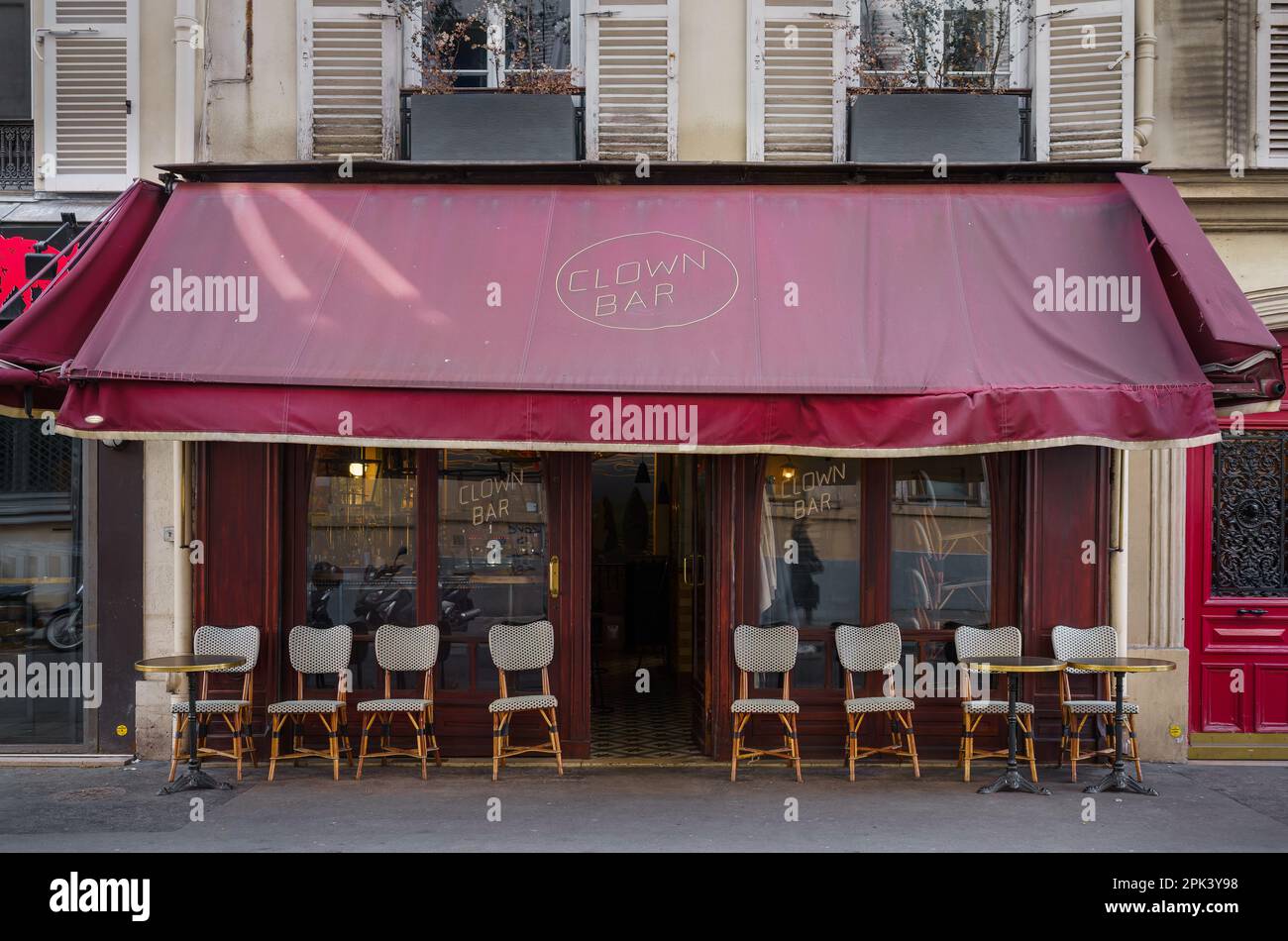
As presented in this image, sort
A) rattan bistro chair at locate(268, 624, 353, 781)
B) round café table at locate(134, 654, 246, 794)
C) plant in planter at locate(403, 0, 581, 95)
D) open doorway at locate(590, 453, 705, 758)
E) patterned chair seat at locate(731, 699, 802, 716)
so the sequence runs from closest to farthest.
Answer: round café table at locate(134, 654, 246, 794)
patterned chair seat at locate(731, 699, 802, 716)
rattan bistro chair at locate(268, 624, 353, 781)
plant in planter at locate(403, 0, 581, 95)
open doorway at locate(590, 453, 705, 758)

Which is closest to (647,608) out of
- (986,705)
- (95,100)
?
(986,705)

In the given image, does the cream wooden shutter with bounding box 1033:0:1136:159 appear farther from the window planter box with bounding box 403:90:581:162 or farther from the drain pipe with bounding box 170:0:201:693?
the drain pipe with bounding box 170:0:201:693

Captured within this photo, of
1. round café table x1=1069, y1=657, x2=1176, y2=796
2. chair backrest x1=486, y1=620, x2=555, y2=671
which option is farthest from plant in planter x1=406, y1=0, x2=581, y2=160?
round café table x1=1069, y1=657, x2=1176, y2=796

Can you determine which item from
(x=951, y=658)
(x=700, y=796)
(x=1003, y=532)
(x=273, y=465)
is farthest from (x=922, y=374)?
(x=273, y=465)

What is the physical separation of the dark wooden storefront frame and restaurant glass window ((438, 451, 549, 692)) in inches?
4.1

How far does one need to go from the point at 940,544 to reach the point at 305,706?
4884 mm

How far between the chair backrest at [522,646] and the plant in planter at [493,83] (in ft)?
11.7

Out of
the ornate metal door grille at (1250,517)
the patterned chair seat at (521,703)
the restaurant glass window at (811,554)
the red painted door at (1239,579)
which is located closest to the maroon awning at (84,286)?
the patterned chair seat at (521,703)

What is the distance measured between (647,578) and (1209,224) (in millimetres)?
6941

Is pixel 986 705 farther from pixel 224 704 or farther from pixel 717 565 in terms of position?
pixel 224 704

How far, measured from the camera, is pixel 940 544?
859cm

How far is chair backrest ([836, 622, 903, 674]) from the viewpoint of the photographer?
27.2 ft

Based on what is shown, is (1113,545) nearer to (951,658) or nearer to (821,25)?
(951,658)

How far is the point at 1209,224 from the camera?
8773mm
